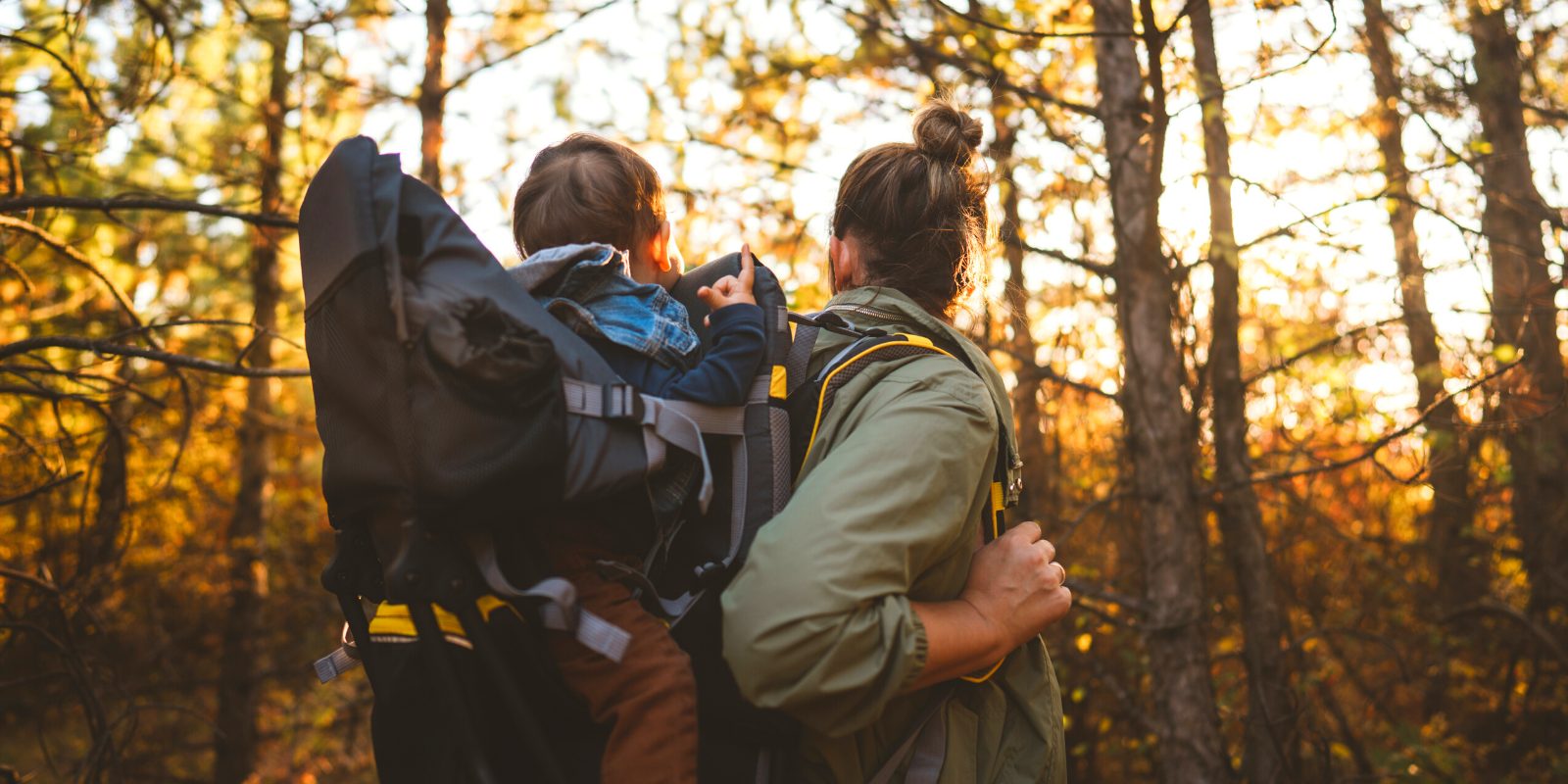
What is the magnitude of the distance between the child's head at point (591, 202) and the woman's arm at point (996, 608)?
36.4 inches

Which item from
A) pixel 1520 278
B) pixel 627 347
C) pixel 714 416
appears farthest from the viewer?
pixel 1520 278

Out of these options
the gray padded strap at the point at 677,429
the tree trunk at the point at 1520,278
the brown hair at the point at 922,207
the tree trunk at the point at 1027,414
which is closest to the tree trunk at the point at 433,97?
the tree trunk at the point at 1027,414

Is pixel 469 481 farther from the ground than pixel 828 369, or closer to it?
closer to it

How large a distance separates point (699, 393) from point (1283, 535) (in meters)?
5.68

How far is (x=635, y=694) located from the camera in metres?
1.61

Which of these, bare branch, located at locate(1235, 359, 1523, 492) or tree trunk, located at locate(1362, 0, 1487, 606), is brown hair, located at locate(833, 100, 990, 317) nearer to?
bare branch, located at locate(1235, 359, 1523, 492)

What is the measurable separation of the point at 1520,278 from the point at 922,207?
5342 millimetres

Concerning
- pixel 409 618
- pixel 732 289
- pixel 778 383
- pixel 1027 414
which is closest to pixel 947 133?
pixel 732 289

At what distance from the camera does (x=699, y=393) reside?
169cm

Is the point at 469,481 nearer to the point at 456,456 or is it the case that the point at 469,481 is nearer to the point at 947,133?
the point at 456,456

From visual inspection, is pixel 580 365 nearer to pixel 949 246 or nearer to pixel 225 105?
pixel 949 246

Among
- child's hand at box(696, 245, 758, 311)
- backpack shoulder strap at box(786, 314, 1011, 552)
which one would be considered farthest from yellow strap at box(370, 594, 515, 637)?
child's hand at box(696, 245, 758, 311)

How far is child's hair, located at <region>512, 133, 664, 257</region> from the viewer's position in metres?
2.05

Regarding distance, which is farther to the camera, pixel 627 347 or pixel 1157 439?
pixel 1157 439
